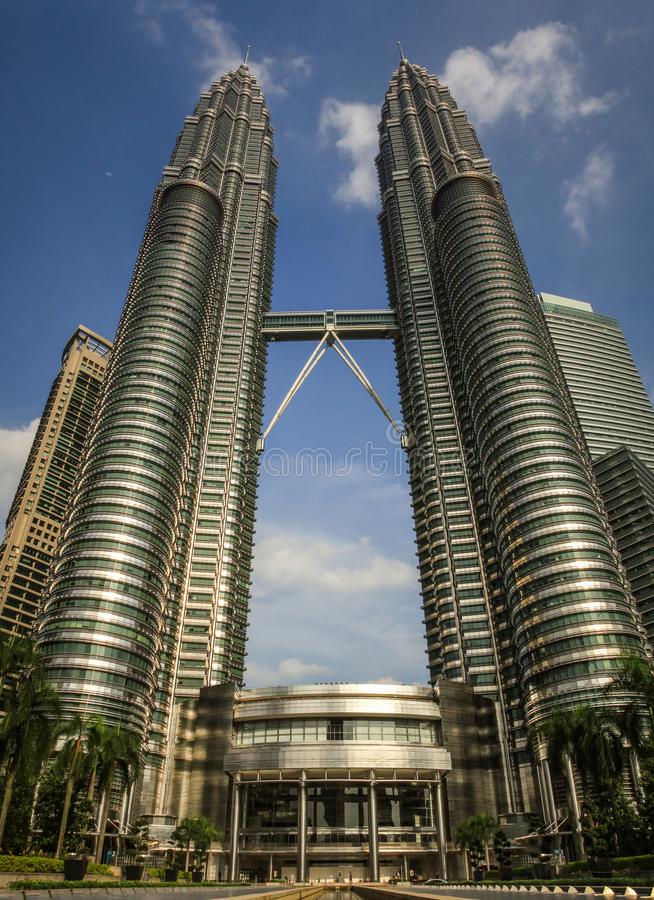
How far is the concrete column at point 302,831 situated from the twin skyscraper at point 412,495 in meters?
27.9

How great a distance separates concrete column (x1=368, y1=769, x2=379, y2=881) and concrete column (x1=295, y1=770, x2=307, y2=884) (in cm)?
880

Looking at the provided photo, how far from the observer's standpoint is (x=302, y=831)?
301 feet

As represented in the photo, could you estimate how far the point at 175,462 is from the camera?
5207 inches

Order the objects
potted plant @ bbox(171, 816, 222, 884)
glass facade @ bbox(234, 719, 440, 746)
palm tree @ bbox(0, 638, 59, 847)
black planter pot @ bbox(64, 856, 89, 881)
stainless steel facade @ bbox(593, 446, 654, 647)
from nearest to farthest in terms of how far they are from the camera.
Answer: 1. black planter pot @ bbox(64, 856, 89, 881)
2. palm tree @ bbox(0, 638, 59, 847)
3. potted plant @ bbox(171, 816, 222, 884)
4. glass facade @ bbox(234, 719, 440, 746)
5. stainless steel facade @ bbox(593, 446, 654, 647)

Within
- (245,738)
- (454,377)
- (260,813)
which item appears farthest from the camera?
(454,377)

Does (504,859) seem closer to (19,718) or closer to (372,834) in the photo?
(372,834)

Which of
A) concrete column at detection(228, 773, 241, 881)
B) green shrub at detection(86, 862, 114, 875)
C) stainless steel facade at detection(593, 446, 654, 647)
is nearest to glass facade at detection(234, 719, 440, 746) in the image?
concrete column at detection(228, 773, 241, 881)

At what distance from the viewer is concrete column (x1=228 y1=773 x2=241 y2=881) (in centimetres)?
9406

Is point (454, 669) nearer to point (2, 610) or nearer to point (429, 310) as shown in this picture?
point (429, 310)

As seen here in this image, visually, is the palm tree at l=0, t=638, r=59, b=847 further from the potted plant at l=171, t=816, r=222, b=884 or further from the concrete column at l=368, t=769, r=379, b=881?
the concrete column at l=368, t=769, r=379, b=881

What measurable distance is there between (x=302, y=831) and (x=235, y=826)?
421 inches

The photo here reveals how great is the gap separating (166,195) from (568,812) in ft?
534

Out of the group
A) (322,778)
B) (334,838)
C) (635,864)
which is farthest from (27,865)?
(334,838)

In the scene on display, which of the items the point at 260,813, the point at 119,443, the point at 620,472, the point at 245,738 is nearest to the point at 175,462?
the point at 119,443
